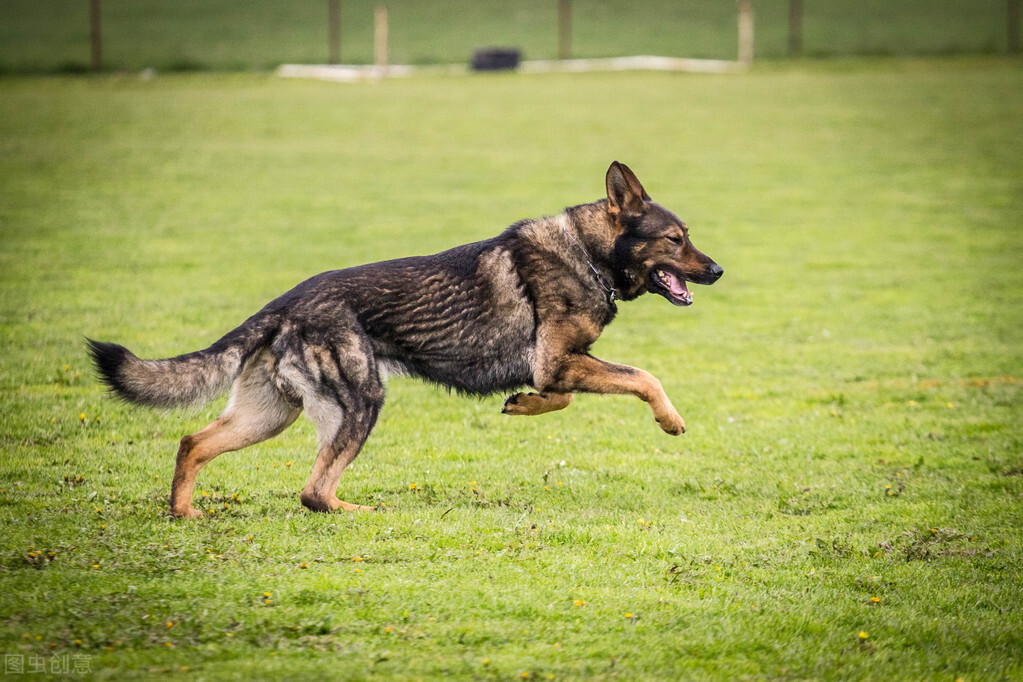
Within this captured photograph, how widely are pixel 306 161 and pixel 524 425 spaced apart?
19812 mm

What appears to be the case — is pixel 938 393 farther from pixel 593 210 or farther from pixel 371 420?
pixel 371 420

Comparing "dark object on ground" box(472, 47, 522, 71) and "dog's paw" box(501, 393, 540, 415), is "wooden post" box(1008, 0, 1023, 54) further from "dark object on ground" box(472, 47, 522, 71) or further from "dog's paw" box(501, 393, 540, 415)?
"dog's paw" box(501, 393, 540, 415)

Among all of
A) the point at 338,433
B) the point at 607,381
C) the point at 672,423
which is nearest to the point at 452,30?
the point at 607,381

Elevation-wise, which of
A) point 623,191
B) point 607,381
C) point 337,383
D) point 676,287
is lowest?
point 607,381

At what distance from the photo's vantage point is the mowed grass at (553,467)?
5418 millimetres

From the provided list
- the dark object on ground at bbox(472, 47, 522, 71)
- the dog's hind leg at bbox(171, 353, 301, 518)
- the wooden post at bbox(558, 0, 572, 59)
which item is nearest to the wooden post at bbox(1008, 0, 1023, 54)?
the wooden post at bbox(558, 0, 572, 59)

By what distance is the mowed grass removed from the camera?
542 centimetres

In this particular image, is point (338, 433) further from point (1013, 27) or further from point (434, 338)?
point (1013, 27)

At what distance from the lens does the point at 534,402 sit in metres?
7.67

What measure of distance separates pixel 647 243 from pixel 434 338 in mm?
1671

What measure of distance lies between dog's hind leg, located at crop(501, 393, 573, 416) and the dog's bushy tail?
6.18 ft

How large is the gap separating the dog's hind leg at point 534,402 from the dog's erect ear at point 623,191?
4.54 ft

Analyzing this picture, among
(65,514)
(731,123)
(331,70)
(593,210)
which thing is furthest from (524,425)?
(331,70)

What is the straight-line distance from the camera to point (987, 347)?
13398 mm
